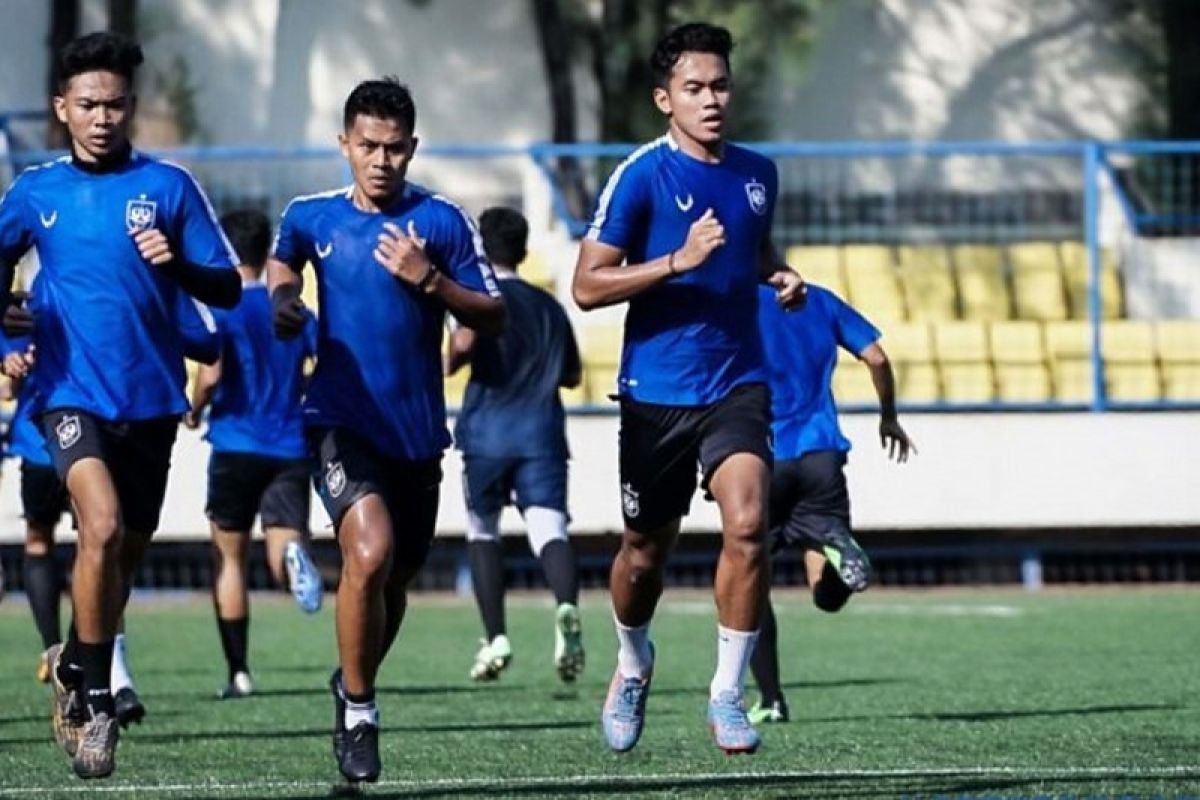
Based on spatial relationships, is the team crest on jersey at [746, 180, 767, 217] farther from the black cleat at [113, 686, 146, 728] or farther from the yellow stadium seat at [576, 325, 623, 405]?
the yellow stadium seat at [576, 325, 623, 405]

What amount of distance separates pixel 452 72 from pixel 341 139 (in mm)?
17606

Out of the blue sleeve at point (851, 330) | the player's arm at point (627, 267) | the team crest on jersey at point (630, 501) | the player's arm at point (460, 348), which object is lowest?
the team crest on jersey at point (630, 501)

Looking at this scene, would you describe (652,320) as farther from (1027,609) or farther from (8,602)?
(8,602)

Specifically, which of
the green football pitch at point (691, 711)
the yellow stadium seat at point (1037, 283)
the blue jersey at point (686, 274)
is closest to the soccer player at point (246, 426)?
the green football pitch at point (691, 711)

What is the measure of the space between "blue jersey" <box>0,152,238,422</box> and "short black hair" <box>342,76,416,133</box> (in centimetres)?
59

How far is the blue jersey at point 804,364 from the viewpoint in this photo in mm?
12656

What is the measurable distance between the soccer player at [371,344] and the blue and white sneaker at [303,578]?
4.32 meters

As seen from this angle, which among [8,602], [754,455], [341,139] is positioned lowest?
[8,602]

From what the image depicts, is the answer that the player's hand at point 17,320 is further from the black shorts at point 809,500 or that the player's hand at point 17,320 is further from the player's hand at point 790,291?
the black shorts at point 809,500

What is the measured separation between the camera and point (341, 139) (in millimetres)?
9750

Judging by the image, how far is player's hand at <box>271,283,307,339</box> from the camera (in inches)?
378

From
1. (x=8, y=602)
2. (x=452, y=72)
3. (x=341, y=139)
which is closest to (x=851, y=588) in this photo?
(x=341, y=139)

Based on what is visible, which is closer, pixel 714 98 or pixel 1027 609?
pixel 714 98

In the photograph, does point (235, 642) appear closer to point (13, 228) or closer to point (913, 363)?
point (13, 228)
